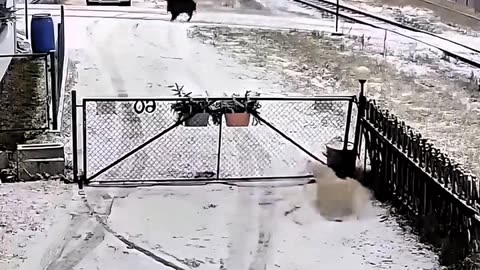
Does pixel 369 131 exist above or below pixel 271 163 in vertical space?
above

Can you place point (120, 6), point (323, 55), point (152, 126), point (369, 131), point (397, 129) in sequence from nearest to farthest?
point (397, 129)
point (369, 131)
point (152, 126)
point (323, 55)
point (120, 6)

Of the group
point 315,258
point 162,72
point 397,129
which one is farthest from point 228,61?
point 315,258

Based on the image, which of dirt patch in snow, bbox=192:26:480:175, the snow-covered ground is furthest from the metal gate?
dirt patch in snow, bbox=192:26:480:175

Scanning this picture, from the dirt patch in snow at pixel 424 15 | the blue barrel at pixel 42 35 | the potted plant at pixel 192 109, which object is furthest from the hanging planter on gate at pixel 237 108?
the dirt patch in snow at pixel 424 15

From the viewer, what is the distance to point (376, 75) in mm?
13164

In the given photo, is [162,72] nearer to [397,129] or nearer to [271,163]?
[271,163]

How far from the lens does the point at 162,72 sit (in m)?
12.8

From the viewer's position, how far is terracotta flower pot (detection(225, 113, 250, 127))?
7336 mm

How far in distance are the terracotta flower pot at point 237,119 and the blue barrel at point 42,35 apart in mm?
6986

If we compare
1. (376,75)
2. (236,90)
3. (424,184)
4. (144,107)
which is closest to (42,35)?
(236,90)

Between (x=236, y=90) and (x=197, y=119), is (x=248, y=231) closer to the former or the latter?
(x=197, y=119)

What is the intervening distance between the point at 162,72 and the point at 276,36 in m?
5.00

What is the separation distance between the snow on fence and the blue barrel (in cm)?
793

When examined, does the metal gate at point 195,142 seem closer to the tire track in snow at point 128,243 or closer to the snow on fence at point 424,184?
the snow on fence at point 424,184
